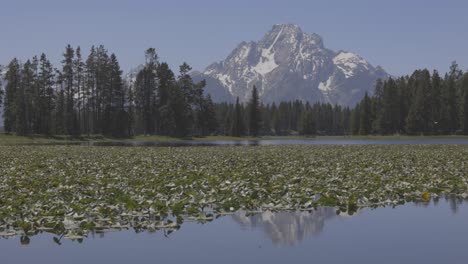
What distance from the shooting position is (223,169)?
24094mm

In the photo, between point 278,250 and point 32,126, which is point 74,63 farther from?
point 278,250

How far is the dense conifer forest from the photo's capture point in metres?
93.9

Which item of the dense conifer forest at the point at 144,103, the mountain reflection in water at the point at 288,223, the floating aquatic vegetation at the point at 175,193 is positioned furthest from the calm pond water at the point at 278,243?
the dense conifer forest at the point at 144,103

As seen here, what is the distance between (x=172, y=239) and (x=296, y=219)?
12.2 feet

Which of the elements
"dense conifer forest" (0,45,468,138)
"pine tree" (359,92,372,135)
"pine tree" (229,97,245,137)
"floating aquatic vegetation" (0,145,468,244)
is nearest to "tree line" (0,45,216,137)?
"dense conifer forest" (0,45,468,138)

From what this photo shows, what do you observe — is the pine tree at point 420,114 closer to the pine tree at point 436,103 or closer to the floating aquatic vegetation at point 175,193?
the pine tree at point 436,103

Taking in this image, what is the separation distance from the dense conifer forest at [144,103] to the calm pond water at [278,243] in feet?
265

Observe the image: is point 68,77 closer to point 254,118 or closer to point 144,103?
point 144,103

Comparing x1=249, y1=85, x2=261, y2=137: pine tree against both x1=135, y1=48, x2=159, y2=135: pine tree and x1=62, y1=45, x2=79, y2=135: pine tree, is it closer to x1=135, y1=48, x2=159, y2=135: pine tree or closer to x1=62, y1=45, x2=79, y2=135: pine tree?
x1=135, y1=48, x2=159, y2=135: pine tree

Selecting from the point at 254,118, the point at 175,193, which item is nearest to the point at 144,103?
the point at 254,118

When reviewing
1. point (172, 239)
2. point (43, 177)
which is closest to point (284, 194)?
point (172, 239)

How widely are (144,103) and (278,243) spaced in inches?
3916

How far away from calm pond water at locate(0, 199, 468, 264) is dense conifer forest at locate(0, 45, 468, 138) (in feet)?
265

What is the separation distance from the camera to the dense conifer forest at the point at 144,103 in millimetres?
93938
